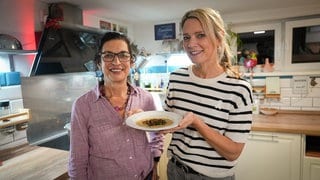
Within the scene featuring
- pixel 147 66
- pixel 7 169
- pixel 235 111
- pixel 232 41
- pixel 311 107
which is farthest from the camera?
pixel 147 66

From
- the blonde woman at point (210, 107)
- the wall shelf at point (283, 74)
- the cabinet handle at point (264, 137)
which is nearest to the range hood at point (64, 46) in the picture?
the blonde woman at point (210, 107)

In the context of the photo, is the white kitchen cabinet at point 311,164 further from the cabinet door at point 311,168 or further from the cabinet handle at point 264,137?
the cabinet handle at point 264,137

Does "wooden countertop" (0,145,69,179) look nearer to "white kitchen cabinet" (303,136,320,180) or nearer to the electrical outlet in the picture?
"white kitchen cabinet" (303,136,320,180)

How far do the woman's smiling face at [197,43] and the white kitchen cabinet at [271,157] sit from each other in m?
1.40

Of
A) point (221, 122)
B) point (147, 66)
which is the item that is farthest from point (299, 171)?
point (147, 66)

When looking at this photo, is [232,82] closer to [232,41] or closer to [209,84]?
[209,84]

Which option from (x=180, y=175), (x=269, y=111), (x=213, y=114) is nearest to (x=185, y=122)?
(x=213, y=114)

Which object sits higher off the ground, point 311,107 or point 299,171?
point 311,107

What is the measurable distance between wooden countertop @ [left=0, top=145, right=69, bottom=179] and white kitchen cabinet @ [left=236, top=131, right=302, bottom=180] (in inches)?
61.4

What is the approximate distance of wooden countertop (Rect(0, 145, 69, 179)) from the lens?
1.20 metres

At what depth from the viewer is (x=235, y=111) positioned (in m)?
0.89

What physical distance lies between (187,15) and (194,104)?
1.21 feet

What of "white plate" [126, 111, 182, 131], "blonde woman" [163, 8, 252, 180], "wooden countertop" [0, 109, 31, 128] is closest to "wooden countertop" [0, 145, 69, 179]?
"wooden countertop" [0, 109, 31, 128]

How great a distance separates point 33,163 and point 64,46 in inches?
36.6
